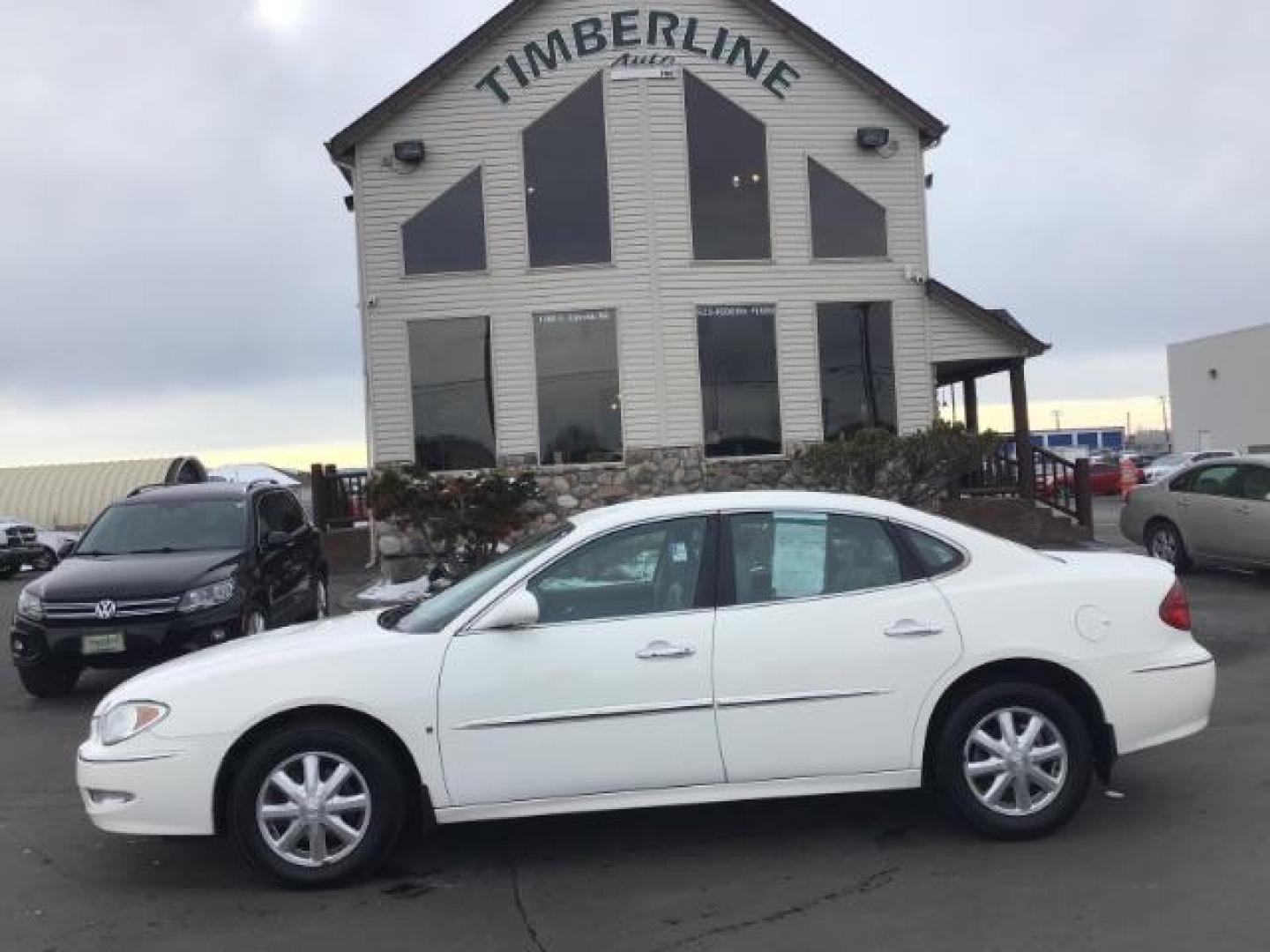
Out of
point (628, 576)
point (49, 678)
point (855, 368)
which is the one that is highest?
point (855, 368)

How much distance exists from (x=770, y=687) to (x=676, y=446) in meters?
11.9

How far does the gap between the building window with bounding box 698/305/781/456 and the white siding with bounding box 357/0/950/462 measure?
174mm

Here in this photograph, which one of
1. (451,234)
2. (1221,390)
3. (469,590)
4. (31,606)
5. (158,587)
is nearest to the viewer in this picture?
(469,590)

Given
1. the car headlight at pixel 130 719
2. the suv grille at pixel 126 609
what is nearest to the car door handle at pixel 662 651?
the car headlight at pixel 130 719

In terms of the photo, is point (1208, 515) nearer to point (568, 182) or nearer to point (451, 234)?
point (568, 182)

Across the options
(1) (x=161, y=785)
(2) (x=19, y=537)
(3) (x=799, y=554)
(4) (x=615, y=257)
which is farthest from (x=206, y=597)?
(2) (x=19, y=537)

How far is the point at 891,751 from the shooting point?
4.97 meters

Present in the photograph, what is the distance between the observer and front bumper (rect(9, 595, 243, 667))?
874 cm

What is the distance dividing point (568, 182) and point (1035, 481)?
330 inches

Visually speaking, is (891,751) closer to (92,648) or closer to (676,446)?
(92,648)

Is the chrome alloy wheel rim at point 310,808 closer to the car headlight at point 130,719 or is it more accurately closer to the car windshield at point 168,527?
the car headlight at point 130,719

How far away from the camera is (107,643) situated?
8742 millimetres

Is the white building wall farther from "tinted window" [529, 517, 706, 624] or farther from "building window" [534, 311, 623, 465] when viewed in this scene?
"tinted window" [529, 517, 706, 624]

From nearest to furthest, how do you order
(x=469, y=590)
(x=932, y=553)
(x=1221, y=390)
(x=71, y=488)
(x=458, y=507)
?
1. (x=932, y=553)
2. (x=469, y=590)
3. (x=458, y=507)
4. (x=71, y=488)
5. (x=1221, y=390)
